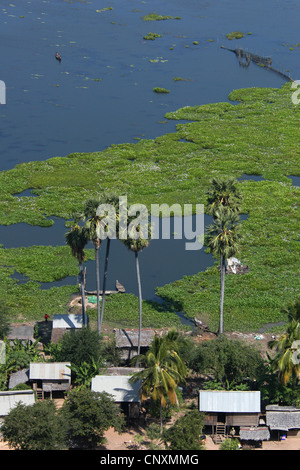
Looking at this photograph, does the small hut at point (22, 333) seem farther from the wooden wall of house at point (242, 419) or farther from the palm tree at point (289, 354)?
the palm tree at point (289, 354)

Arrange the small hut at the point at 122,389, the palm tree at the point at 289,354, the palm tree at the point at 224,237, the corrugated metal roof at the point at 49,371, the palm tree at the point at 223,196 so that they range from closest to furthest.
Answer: the palm tree at the point at 289,354, the small hut at the point at 122,389, the corrugated metal roof at the point at 49,371, the palm tree at the point at 224,237, the palm tree at the point at 223,196

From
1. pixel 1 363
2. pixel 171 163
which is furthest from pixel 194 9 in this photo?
pixel 1 363

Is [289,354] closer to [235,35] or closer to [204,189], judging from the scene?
[204,189]

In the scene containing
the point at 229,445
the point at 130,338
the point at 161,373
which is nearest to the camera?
the point at 161,373

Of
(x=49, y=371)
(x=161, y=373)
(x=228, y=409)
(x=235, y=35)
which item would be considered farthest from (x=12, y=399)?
(x=235, y=35)

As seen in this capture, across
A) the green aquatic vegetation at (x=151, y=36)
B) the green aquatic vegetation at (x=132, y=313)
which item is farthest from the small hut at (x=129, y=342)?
the green aquatic vegetation at (x=151, y=36)

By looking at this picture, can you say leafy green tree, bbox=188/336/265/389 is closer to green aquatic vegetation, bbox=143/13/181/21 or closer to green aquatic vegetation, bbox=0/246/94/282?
green aquatic vegetation, bbox=0/246/94/282
